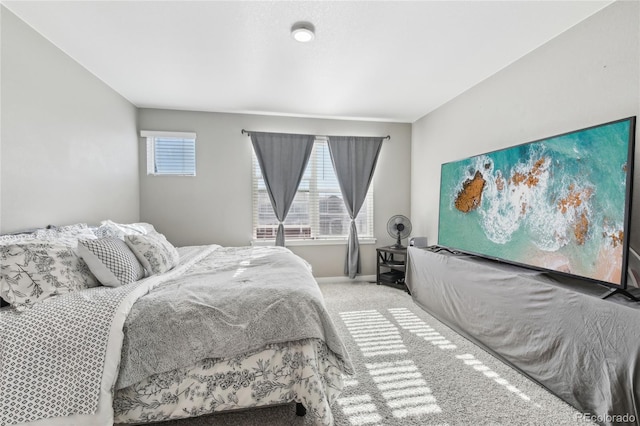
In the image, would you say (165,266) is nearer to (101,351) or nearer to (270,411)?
(101,351)

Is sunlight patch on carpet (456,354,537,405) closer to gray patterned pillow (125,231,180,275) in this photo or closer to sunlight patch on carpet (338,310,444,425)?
sunlight patch on carpet (338,310,444,425)

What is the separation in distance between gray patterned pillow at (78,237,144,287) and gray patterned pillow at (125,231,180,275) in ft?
0.40

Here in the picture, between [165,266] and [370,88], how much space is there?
2677 millimetres

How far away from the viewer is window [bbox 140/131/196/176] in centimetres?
378

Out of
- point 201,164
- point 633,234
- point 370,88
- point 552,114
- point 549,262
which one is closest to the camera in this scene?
point 633,234

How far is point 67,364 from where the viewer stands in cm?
121


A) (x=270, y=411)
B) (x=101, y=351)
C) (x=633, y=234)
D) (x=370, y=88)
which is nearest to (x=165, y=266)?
(x=101, y=351)

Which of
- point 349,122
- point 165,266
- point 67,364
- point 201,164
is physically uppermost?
point 349,122

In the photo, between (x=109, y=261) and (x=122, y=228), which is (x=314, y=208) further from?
(x=109, y=261)

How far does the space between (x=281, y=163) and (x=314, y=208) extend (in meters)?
0.84

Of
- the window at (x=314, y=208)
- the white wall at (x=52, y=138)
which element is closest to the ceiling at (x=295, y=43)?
the white wall at (x=52, y=138)

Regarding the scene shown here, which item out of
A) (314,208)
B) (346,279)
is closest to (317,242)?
(314,208)

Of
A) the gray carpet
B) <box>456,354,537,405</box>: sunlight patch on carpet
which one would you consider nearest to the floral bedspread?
the gray carpet

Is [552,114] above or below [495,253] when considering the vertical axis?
above
